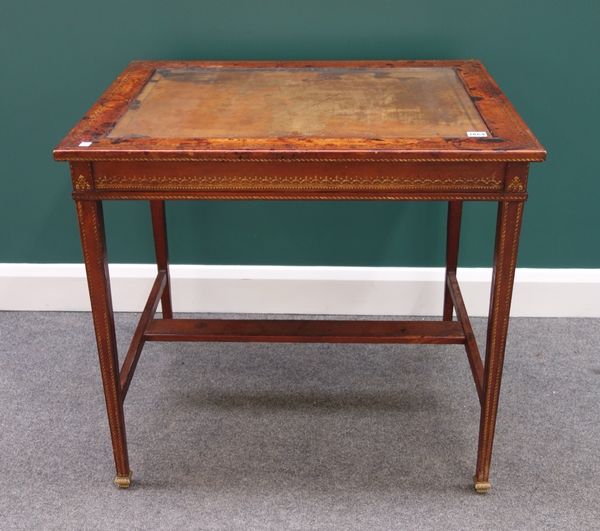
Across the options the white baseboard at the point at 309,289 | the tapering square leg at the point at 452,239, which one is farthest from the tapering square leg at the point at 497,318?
the white baseboard at the point at 309,289

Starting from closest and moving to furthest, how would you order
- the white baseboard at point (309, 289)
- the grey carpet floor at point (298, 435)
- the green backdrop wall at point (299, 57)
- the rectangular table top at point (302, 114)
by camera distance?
the rectangular table top at point (302, 114)
the grey carpet floor at point (298, 435)
the green backdrop wall at point (299, 57)
the white baseboard at point (309, 289)

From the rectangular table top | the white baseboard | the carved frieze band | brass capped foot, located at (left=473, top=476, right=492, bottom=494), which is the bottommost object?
brass capped foot, located at (left=473, top=476, right=492, bottom=494)

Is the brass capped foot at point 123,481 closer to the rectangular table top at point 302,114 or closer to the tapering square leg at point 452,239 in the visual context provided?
the rectangular table top at point 302,114

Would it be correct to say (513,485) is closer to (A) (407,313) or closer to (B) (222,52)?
(A) (407,313)

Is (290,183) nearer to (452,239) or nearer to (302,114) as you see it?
(302,114)

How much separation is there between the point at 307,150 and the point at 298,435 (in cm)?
86

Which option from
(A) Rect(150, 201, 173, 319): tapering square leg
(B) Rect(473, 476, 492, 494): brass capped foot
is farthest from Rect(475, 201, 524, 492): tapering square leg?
(A) Rect(150, 201, 173, 319): tapering square leg

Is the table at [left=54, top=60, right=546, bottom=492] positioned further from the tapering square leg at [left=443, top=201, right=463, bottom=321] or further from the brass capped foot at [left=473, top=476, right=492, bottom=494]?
the tapering square leg at [left=443, top=201, right=463, bottom=321]

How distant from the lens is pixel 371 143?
61.9 inches

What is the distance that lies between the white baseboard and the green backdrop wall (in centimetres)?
4

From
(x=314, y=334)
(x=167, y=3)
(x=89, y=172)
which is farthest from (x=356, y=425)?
(x=167, y=3)

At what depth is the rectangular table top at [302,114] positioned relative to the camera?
1552mm

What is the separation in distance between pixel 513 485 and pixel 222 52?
4.48ft

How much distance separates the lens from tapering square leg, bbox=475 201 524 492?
5.32 ft
